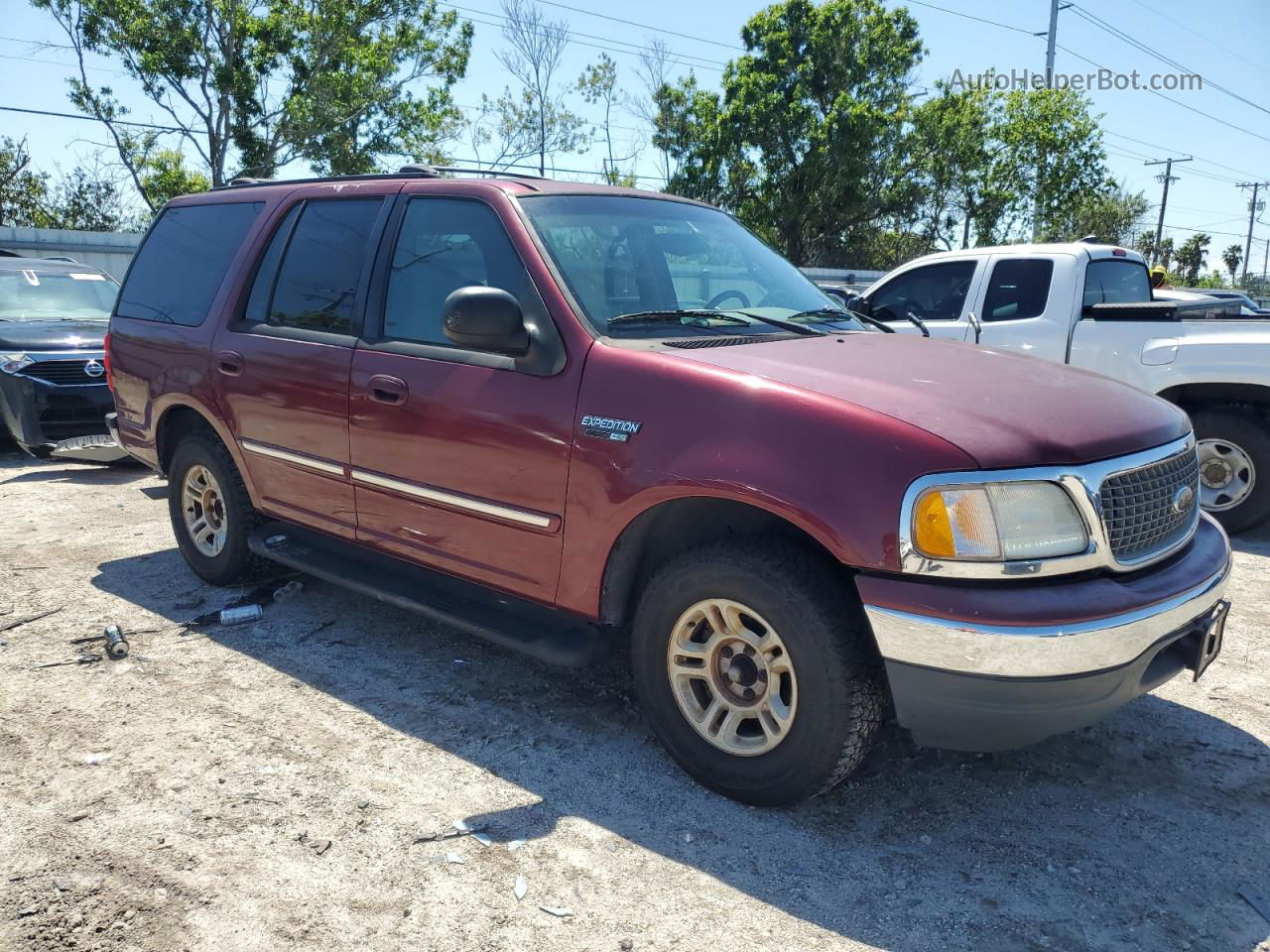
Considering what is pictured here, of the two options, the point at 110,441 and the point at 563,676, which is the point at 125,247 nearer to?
the point at 110,441

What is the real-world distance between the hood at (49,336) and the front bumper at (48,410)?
0.40 meters

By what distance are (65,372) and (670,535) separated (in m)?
7.42

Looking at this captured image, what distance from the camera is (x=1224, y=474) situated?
646 cm

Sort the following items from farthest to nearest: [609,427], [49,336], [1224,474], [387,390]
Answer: [49,336] → [1224,474] → [387,390] → [609,427]

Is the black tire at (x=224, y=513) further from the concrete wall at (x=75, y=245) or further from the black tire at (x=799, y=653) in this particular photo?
the concrete wall at (x=75, y=245)

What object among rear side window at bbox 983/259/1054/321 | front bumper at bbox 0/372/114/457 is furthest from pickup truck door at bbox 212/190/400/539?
rear side window at bbox 983/259/1054/321

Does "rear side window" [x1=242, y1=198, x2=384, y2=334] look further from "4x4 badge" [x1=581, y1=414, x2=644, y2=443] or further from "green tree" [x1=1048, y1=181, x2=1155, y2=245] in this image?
"green tree" [x1=1048, y1=181, x2=1155, y2=245]

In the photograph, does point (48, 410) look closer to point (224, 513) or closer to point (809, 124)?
point (224, 513)

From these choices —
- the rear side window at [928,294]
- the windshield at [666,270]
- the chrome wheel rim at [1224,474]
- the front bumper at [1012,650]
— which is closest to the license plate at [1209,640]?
the front bumper at [1012,650]

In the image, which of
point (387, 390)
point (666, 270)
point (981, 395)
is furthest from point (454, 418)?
point (981, 395)

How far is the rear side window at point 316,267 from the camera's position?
412 cm

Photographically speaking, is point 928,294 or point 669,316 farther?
point 928,294

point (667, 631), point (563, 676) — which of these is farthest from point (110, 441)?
point (667, 631)

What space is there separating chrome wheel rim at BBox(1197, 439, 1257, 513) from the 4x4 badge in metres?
5.03
